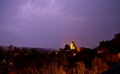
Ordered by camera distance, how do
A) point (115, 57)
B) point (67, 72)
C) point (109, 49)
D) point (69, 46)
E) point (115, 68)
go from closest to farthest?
point (115, 68) < point (67, 72) < point (115, 57) < point (109, 49) < point (69, 46)

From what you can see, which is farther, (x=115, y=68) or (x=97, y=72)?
(x=97, y=72)

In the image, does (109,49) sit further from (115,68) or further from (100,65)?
(115,68)

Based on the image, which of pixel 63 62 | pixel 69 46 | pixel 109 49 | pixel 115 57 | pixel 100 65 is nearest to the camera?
Result: pixel 100 65

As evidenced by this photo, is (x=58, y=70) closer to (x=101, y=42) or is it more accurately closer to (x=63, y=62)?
(x=63, y=62)

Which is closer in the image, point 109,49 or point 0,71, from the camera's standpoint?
point 0,71

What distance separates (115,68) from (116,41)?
3515 centimetres

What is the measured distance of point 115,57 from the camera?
32.6 metres

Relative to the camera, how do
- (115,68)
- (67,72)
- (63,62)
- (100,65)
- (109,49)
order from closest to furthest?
(115,68) < (100,65) < (67,72) < (63,62) < (109,49)

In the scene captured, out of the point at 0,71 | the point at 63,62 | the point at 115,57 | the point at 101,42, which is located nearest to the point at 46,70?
the point at 63,62

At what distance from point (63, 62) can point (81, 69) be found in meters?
5.27

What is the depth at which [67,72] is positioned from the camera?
2175 centimetres

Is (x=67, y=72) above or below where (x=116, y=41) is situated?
below

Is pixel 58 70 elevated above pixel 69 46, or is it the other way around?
pixel 69 46

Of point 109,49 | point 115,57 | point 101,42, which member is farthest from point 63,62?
point 101,42
